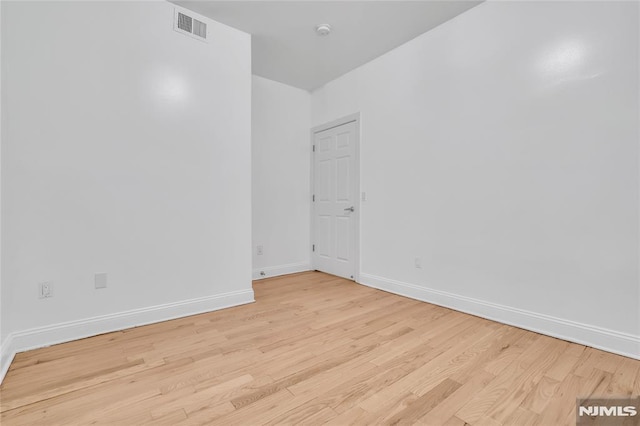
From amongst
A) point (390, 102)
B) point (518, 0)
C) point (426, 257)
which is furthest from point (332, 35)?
point (426, 257)

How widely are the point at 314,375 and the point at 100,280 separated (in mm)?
1824

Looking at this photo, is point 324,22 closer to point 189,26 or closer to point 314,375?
point 189,26

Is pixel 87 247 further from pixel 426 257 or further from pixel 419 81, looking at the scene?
pixel 419 81

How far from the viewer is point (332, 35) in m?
3.12

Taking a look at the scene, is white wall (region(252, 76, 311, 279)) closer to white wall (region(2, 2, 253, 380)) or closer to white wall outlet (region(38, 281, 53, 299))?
white wall (region(2, 2, 253, 380))

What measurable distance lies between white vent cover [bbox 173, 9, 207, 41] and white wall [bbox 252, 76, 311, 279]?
128cm

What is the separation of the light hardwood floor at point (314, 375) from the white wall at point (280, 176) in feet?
5.66

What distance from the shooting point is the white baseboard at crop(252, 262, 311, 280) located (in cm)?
403

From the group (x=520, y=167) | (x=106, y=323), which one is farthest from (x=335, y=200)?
(x=106, y=323)

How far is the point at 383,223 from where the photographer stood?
3.51 meters

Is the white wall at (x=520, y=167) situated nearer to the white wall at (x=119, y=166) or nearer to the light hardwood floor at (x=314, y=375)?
the light hardwood floor at (x=314, y=375)

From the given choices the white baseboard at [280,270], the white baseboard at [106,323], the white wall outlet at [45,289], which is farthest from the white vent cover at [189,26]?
Result: the white baseboard at [280,270]

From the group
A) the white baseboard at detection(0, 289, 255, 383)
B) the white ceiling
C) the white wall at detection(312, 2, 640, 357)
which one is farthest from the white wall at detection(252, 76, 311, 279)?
the white wall at detection(312, 2, 640, 357)

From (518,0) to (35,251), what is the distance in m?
4.11
